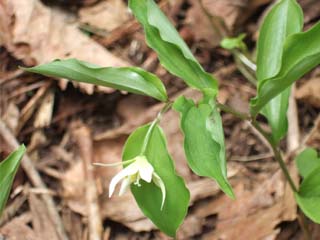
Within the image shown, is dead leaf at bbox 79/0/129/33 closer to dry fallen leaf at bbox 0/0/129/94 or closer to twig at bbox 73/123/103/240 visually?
dry fallen leaf at bbox 0/0/129/94

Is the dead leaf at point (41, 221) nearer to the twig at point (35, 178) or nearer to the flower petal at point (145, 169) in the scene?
the twig at point (35, 178)

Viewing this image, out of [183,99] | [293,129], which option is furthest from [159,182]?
[293,129]

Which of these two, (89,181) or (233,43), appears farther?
(233,43)

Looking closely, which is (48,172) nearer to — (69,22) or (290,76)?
(69,22)

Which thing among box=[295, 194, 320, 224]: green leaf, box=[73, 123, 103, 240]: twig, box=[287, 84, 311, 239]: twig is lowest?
box=[287, 84, 311, 239]: twig

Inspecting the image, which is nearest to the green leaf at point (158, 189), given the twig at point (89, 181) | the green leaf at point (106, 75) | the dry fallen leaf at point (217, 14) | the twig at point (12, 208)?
the green leaf at point (106, 75)

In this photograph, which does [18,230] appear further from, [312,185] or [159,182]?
A: [312,185]

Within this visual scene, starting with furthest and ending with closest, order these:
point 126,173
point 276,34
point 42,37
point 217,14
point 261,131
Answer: point 217,14
point 42,37
point 276,34
point 261,131
point 126,173

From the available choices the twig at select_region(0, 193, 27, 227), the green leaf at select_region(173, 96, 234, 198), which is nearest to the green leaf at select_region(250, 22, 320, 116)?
the green leaf at select_region(173, 96, 234, 198)
